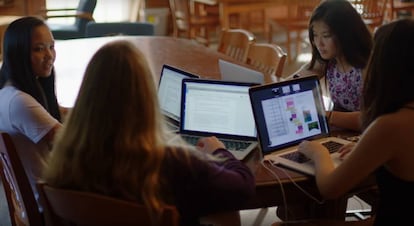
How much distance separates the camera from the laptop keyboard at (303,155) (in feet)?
6.26

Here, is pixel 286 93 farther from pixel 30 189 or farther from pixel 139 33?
pixel 139 33

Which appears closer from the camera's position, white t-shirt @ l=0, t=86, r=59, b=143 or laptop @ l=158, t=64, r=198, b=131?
white t-shirt @ l=0, t=86, r=59, b=143

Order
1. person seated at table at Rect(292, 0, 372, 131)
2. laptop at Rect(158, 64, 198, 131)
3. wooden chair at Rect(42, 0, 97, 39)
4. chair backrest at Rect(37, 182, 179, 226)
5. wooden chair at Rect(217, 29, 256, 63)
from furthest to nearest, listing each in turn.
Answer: wooden chair at Rect(42, 0, 97, 39) < wooden chair at Rect(217, 29, 256, 63) < person seated at table at Rect(292, 0, 372, 131) < laptop at Rect(158, 64, 198, 131) < chair backrest at Rect(37, 182, 179, 226)

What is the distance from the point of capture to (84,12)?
584cm

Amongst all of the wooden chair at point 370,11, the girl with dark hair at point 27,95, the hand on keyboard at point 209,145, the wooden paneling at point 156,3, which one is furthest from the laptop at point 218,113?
the wooden paneling at point 156,3

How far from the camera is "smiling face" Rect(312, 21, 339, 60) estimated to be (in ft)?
7.88

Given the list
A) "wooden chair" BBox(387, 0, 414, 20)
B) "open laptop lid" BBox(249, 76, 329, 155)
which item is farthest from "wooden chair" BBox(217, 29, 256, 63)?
"wooden chair" BBox(387, 0, 414, 20)

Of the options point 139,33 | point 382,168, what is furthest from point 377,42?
point 139,33

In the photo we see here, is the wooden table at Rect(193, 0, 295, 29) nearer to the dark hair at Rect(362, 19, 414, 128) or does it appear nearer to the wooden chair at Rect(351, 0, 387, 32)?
the wooden chair at Rect(351, 0, 387, 32)

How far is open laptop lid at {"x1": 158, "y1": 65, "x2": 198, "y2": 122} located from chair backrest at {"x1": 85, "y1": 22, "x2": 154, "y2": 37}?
8.30 feet

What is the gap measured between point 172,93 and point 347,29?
726mm

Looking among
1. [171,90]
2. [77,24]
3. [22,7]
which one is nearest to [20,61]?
[171,90]

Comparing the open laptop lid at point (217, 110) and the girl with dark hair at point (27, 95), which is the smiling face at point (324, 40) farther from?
the girl with dark hair at point (27, 95)

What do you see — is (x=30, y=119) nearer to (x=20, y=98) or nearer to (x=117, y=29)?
(x=20, y=98)
